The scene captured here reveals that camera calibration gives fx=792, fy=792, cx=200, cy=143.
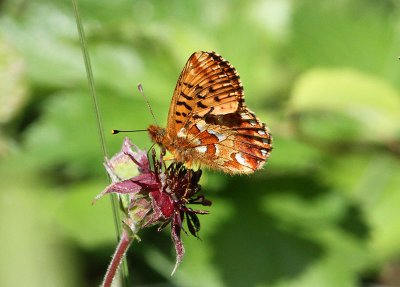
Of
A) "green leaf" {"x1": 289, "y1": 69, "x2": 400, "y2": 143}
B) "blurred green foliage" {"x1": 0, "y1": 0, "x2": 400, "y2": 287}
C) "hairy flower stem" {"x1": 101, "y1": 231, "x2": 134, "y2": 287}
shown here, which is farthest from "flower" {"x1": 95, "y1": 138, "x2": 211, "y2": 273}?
"green leaf" {"x1": 289, "y1": 69, "x2": 400, "y2": 143}

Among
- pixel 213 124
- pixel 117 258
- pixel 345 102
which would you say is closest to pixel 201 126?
pixel 213 124

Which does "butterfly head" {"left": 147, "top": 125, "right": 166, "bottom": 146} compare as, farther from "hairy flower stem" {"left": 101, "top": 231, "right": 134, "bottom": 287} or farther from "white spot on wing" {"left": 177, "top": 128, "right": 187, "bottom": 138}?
"hairy flower stem" {"left": 101, "top": 231, "right": 134, "bottom": 287}

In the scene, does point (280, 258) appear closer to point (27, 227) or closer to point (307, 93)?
point (307, 93)

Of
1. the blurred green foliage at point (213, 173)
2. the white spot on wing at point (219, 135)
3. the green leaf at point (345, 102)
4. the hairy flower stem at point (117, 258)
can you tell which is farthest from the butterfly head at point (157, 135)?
the green leaf at point (345, 102)

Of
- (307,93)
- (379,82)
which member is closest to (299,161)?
(307,93)

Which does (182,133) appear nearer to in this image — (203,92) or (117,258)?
(203,92)

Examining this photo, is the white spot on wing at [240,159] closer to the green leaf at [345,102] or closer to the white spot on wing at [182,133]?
the white spot on wing at [182,133]
